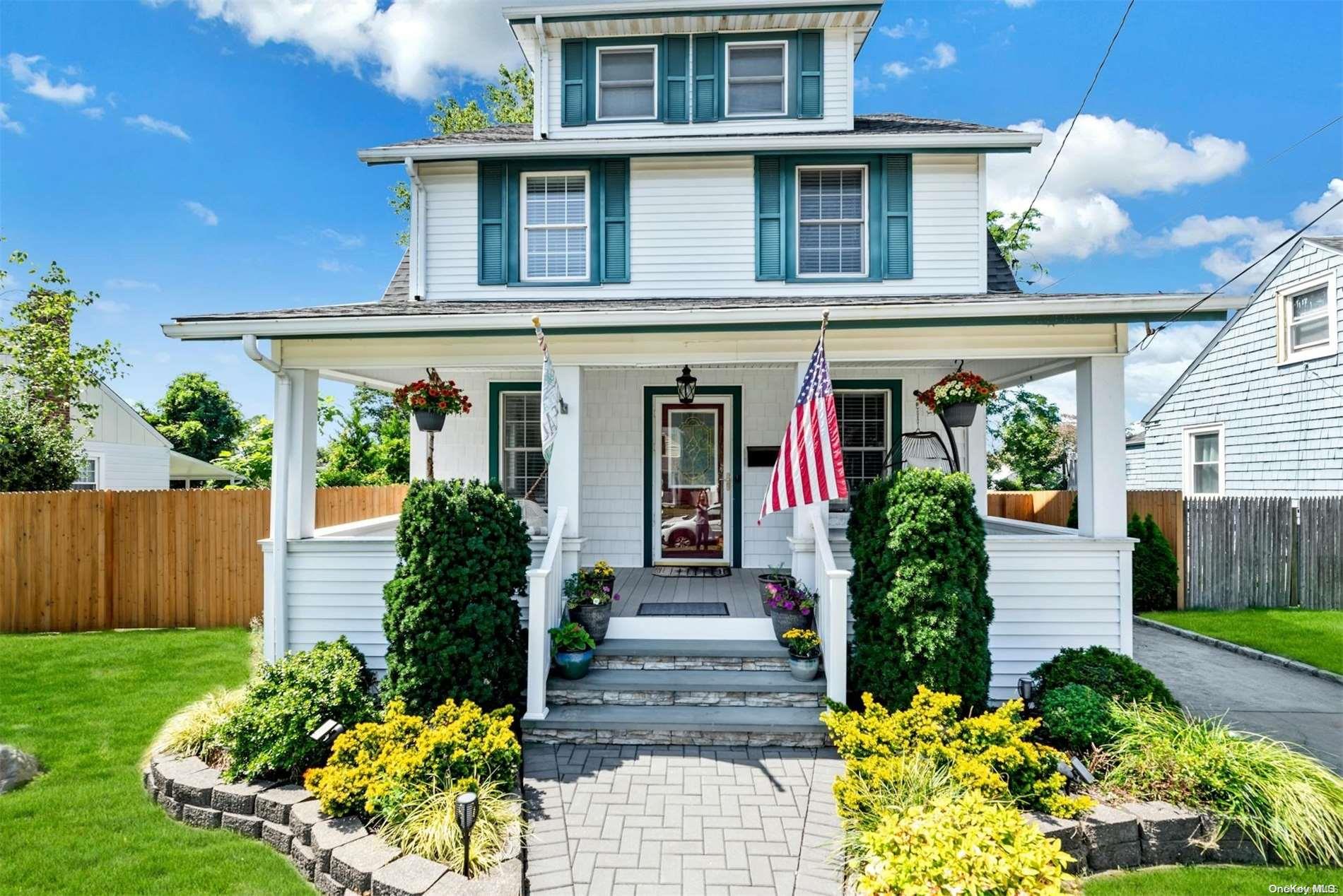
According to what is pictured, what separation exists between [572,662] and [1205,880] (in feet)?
13.7

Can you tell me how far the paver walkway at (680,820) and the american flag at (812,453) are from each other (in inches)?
72.6

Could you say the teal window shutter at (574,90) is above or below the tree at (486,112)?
below

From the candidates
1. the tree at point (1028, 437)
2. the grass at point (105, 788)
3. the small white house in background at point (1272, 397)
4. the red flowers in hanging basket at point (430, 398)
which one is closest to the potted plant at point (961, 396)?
the red flowers in hanging basket at point (430, 398)

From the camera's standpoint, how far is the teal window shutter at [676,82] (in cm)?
772

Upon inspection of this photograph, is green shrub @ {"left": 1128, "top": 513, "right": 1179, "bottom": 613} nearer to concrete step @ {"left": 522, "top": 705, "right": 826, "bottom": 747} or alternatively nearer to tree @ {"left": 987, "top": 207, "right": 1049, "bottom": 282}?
concrete step @ {"left": 522, "top": 705, "right": 826, "bottom": 747}

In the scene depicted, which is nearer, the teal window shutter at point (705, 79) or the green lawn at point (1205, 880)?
the green lawn at point (1205, 880)

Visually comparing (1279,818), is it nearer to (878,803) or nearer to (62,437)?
(878,803)

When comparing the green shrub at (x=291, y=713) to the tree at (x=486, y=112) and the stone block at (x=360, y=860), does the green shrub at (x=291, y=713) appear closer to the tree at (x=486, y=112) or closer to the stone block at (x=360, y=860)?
the stone block at (x=360, y=860)

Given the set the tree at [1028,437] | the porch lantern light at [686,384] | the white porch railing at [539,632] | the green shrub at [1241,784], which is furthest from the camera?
the tree at [1028,437]

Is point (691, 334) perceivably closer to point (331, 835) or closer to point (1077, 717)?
point (1077, 717)

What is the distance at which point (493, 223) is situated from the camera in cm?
746

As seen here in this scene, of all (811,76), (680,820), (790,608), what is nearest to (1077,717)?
(790,608)

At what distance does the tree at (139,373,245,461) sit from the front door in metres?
30.7

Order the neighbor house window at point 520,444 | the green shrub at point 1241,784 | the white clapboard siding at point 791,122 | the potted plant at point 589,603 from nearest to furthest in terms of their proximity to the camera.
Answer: the green shrub at point 1241,784, the potted plant at point 589,603, the white clapboard siding at point 791,122, the neighbor house window at point 520,444
